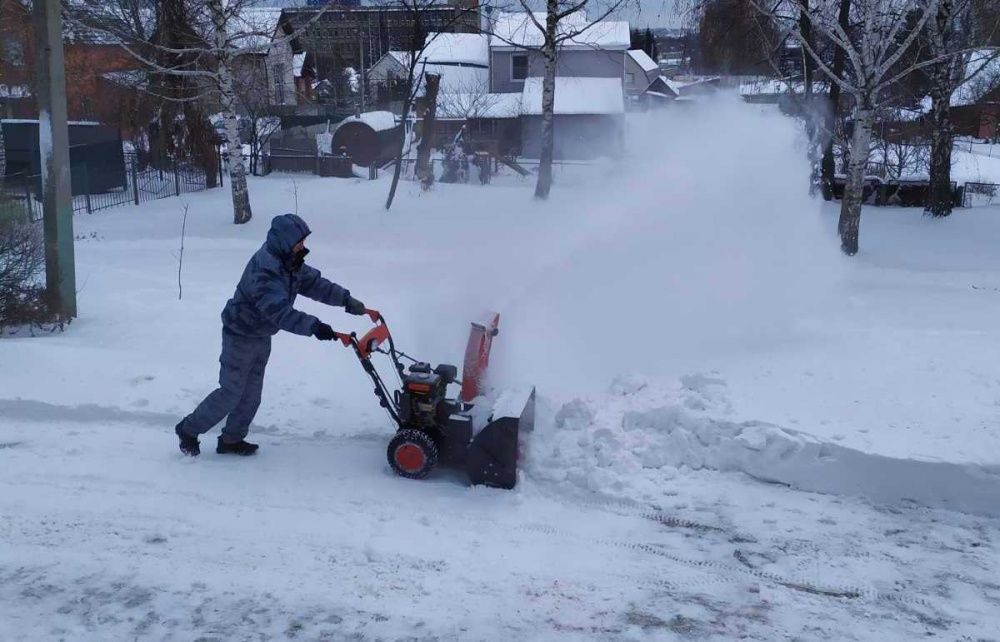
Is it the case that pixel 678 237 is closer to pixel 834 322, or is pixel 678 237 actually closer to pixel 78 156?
pixel 834 322

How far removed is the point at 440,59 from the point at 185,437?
42.3 m

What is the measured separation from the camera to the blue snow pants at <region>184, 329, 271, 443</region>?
227 inches

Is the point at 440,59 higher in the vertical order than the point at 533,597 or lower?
higher

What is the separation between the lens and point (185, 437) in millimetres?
5918

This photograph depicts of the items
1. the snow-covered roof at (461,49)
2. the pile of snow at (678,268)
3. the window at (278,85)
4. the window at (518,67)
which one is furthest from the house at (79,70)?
the window at (518,67)

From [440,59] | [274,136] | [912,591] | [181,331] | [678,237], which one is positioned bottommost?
[912,591]

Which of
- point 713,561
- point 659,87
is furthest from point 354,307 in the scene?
point 659,87

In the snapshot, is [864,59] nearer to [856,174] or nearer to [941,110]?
[856,174]

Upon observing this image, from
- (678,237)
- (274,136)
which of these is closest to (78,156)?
(274,136)

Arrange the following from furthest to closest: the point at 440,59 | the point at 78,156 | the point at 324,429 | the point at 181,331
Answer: the point at 440,59 → the point at 78,156 → the point at 181,331 → the point at 324,429

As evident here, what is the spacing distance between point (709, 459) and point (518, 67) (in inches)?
1662

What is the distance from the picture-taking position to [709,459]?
596 cm

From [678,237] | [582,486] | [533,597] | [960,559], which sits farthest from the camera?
[678,237]

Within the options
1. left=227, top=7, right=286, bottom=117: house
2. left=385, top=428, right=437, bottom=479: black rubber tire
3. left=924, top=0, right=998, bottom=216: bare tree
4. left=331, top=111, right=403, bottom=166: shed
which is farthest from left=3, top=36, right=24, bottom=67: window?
left=385, top=428, right=437, bottom=479: black rubber tire
